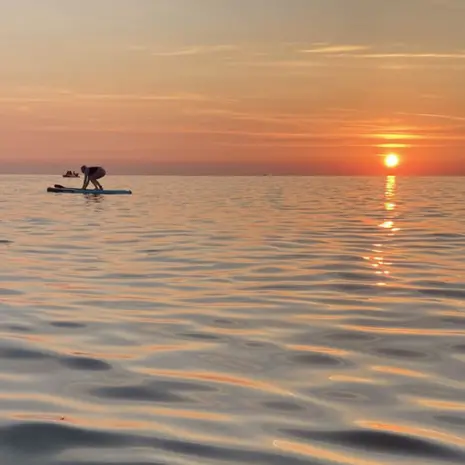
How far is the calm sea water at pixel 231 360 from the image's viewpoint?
4.52 m

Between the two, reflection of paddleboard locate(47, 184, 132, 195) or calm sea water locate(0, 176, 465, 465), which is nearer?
calm sea water locate(0, 176, 465, 465)

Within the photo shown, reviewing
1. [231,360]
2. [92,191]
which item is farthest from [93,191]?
[231,360]

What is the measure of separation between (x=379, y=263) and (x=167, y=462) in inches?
417

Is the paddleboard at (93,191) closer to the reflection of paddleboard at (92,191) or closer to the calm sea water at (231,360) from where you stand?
the reflection of paddleboard at (92,191)

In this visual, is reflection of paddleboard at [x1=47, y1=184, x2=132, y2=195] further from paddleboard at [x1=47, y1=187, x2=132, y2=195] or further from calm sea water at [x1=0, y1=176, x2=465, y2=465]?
calm sea water at [x1=0, y1=176, x2=465, y2=465]

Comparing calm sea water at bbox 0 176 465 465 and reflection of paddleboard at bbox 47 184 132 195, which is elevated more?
reflection of paddleboard at bbox 47 184 132 195

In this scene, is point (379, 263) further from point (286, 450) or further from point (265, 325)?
point (286, 450)

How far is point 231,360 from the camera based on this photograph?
21.8 ft

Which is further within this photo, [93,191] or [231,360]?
[93,191]

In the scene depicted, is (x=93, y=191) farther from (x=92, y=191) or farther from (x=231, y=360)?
(x=231, y=360)

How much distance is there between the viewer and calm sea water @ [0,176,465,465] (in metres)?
4.52

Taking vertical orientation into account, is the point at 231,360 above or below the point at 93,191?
below

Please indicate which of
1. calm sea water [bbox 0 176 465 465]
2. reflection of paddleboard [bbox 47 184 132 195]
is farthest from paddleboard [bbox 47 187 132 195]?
calm sea water [bbox 0 176 465 465]

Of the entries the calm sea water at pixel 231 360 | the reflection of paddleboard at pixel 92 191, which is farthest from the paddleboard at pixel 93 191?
the calm sea water at pixel 231 360
